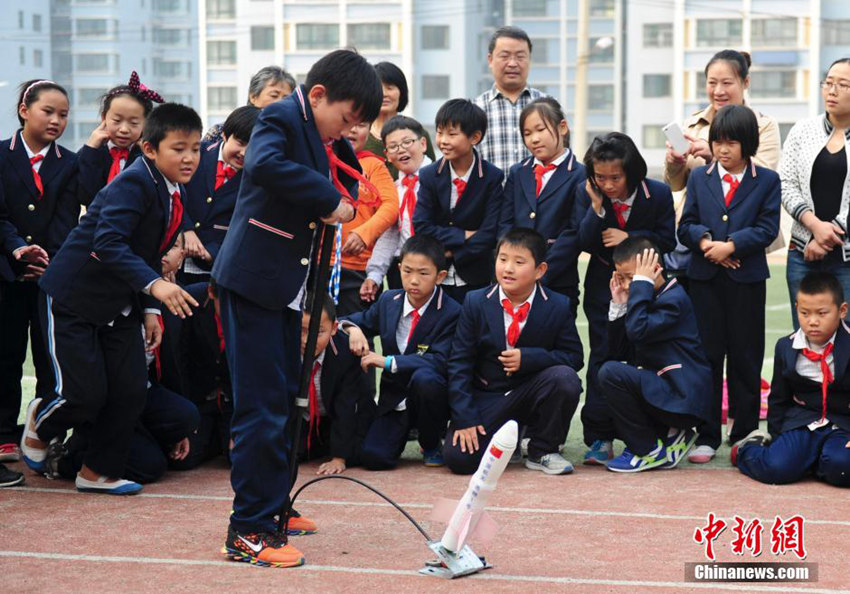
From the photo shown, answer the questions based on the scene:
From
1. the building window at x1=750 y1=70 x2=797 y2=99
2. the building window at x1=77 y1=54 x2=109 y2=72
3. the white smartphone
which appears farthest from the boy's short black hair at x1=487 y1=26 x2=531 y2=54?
the building window at x1=77 y1=54 x2=109 y2=72

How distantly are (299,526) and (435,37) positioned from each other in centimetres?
5087

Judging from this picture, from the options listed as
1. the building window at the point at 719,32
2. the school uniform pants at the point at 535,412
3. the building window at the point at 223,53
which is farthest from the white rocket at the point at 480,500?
the building window at the point at 223,53

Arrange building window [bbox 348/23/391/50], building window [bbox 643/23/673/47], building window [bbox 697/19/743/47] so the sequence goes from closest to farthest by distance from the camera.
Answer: building window [bbox 697/19/743/47] → building window [bbox 643/23/673/47] → building window [bbox 348/23/391/50]

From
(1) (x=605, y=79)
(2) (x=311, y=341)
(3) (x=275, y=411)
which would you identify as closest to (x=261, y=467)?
(3) (x=275, y=411)

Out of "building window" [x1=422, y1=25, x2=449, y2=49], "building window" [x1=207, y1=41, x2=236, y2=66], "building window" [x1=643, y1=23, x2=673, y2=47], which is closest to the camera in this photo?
"building window" [x1=643, y1=23, x2=673, y2=47]

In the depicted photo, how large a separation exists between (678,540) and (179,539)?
1873 millimetres

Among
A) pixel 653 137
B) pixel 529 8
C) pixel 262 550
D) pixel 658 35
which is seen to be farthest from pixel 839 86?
pixel 529 8

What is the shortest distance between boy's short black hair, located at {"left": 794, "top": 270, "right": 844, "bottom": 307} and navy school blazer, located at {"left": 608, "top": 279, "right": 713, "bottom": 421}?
1.80 ft

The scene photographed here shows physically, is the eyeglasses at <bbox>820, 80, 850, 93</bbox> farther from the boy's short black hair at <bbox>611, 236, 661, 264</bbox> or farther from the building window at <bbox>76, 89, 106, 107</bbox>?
the building window at <bbox>76, 89, 106, 107</bbox>

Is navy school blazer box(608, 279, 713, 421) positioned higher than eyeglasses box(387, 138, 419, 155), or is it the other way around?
eyeglasses box(387, 138, 419, 155)

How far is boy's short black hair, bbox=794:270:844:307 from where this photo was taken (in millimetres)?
5605

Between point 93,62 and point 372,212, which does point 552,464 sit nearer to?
point 372,212

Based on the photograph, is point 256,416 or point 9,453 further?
point 9,453

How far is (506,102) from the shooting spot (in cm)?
710
